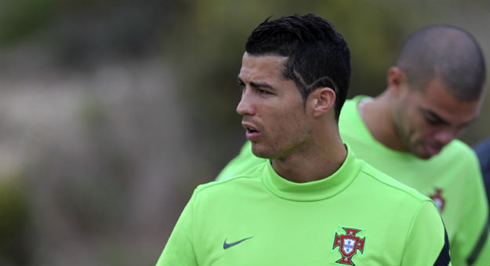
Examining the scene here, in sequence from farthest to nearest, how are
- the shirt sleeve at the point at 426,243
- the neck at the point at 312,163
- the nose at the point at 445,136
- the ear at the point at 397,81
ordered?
the ear at the point at 397,81 → the nose at the point at 445,136 → the neck at the point at 312,163 → the shirt sleeve at the point at 426,243

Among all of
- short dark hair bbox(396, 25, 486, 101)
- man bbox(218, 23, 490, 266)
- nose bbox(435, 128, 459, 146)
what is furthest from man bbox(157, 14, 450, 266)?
short dark hair bbox(396, 25, 486, 101)

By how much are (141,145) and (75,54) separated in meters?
2.13

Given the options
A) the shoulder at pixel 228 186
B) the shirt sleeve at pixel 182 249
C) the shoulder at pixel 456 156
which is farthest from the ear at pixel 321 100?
the shoulder at pixel 456 156

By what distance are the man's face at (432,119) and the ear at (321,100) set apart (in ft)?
4.34

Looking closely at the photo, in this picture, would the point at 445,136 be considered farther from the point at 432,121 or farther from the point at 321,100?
the point at 321,100

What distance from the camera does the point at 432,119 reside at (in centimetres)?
421

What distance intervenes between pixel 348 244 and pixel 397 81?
178 centimetres

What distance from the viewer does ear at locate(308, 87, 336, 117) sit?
296cm

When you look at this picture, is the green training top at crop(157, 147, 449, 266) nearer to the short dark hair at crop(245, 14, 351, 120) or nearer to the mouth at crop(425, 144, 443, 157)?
the short dark hair at crop(245, 14, 351, 120)

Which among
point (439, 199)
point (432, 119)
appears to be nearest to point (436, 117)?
point (432, 119)

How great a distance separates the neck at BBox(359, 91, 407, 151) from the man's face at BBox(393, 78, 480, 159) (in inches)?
1.3

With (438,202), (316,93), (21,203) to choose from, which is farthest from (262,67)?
(21,203)

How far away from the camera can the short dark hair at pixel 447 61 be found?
423cm

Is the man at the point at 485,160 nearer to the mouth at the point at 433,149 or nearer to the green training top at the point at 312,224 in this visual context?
the mouth at the point at 433,149
